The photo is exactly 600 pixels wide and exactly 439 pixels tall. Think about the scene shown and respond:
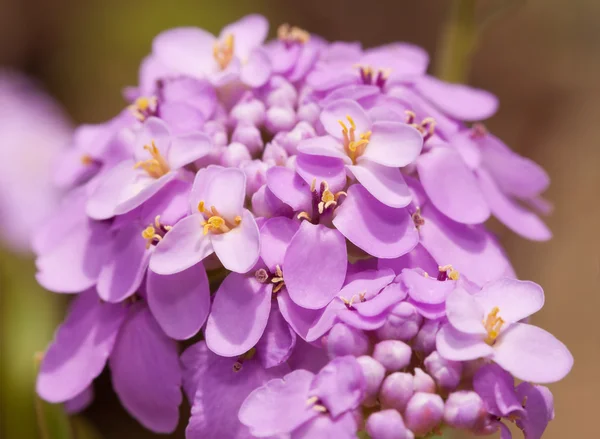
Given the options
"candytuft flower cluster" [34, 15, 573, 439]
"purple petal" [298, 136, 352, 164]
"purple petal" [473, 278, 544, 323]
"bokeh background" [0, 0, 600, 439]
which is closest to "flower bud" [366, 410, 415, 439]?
"candytuft flower cluster" [34, 15, 573, 439]

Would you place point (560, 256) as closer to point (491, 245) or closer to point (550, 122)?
point (550, 122)

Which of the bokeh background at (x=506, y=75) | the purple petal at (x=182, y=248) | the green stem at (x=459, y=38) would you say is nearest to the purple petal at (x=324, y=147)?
the purple petal at (x=182, y=248)

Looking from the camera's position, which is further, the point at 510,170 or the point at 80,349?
the point at 510,170

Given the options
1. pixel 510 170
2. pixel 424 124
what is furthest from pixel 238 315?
pixel 510 170

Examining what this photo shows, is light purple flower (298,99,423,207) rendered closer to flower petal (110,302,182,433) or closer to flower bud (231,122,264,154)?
flower bud (231,122,264,154)

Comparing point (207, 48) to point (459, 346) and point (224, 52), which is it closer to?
point (224, 52)

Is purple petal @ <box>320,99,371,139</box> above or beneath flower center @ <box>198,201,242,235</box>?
above
